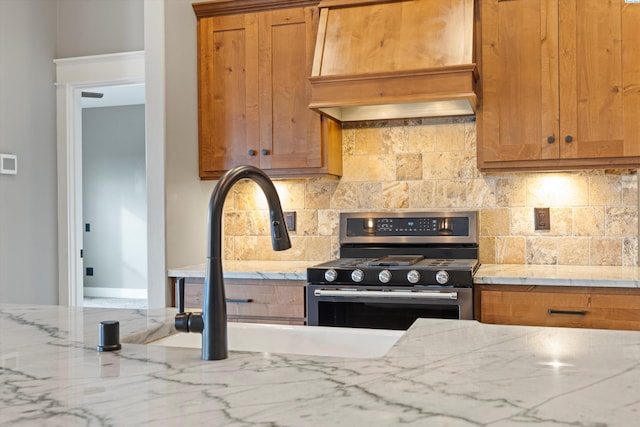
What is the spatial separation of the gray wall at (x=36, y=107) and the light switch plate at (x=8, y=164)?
0.13 ft

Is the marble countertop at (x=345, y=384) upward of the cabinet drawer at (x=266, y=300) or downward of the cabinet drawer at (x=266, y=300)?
upward

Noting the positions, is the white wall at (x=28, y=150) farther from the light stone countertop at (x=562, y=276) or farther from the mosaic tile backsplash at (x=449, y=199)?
the light stone countertop at (x=562, y=276)

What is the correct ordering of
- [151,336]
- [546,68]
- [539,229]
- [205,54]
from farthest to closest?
[205,54], [539,229], [546,68], [151,336]

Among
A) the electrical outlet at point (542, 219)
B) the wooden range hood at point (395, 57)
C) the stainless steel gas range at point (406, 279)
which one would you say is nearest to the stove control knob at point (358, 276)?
the stainless steel gas range at point (406, 279)

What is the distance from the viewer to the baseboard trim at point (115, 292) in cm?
820

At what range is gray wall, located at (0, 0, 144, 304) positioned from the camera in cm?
388

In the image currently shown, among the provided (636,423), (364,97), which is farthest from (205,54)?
(636,423)

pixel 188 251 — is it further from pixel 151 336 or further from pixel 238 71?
pixel 151 336

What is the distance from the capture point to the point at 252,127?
3525mm

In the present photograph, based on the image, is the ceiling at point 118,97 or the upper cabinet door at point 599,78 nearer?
the upper cabinet door at point 599,78

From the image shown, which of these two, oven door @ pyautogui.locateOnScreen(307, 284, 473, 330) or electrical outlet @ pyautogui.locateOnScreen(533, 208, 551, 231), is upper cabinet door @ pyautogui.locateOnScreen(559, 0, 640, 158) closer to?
electrical outlet @ pyautogui.locateOnScreen(533, 208, 551, 231)

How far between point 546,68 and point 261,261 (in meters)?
1.89

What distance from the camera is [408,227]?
3496 millimetres

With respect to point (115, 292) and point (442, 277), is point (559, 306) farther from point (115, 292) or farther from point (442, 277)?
point (115, 292)
